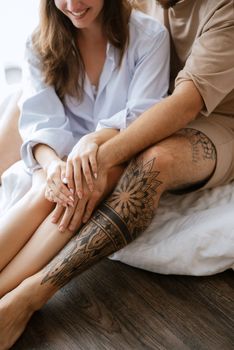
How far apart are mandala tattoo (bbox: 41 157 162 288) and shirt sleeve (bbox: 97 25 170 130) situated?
0.23 meters

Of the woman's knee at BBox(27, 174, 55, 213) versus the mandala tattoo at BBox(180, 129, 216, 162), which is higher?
the woman's knee at BBox(27, 174, 55, 213)

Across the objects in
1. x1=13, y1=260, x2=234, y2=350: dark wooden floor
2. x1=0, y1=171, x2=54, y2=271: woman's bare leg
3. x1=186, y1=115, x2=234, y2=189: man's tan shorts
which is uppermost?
x1=0, y1=171, x2=54, y2=271: woman's bare leg

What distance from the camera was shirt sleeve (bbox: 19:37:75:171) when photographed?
1.54 metres

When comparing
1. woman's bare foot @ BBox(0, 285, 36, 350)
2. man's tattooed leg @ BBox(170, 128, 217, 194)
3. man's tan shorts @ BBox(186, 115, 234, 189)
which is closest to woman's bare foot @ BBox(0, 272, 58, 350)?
woman's bare foot @ BBox(0, 285, 36, 350)

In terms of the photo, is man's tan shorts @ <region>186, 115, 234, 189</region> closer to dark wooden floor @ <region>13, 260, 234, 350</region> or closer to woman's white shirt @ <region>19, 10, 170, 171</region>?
woman's white shirt @ <region>19, 10, 170, 171</region>

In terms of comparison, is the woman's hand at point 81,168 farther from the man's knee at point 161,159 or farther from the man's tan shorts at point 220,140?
the man's tan shorts at point 220,140

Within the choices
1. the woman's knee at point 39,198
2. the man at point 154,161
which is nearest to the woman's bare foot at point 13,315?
the man at point 154,161

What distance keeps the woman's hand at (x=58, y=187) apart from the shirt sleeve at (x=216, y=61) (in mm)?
476

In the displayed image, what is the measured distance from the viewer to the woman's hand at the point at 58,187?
1350mm

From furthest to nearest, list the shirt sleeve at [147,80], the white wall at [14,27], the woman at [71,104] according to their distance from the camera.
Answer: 1. the white wall at [14,27]
2. the shirt sleeve at [147,80]
3. the woman at [71,104]

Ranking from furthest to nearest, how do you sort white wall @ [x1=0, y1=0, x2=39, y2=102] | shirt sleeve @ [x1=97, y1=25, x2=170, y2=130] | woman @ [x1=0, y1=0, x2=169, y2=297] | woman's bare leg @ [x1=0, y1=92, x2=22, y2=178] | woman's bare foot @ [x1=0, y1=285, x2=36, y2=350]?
white wall @ [x1=0, y1=0, x2=39, y2=102]
woman's bare leg @ [x1=0, y1=92, x2=22, y2=178]
shirt sleeve @ [x1=97, y1=25, x2=170, y2=130]
woman @ [x1=0, y1=0, x2=169, y2=297]
woman's bare foot @ [x1=0, y1=285, x2=36, y2=350]

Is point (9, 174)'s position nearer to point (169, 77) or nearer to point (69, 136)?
point (69, 136)

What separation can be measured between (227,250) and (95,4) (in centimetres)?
87

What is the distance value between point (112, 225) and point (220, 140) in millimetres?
448
